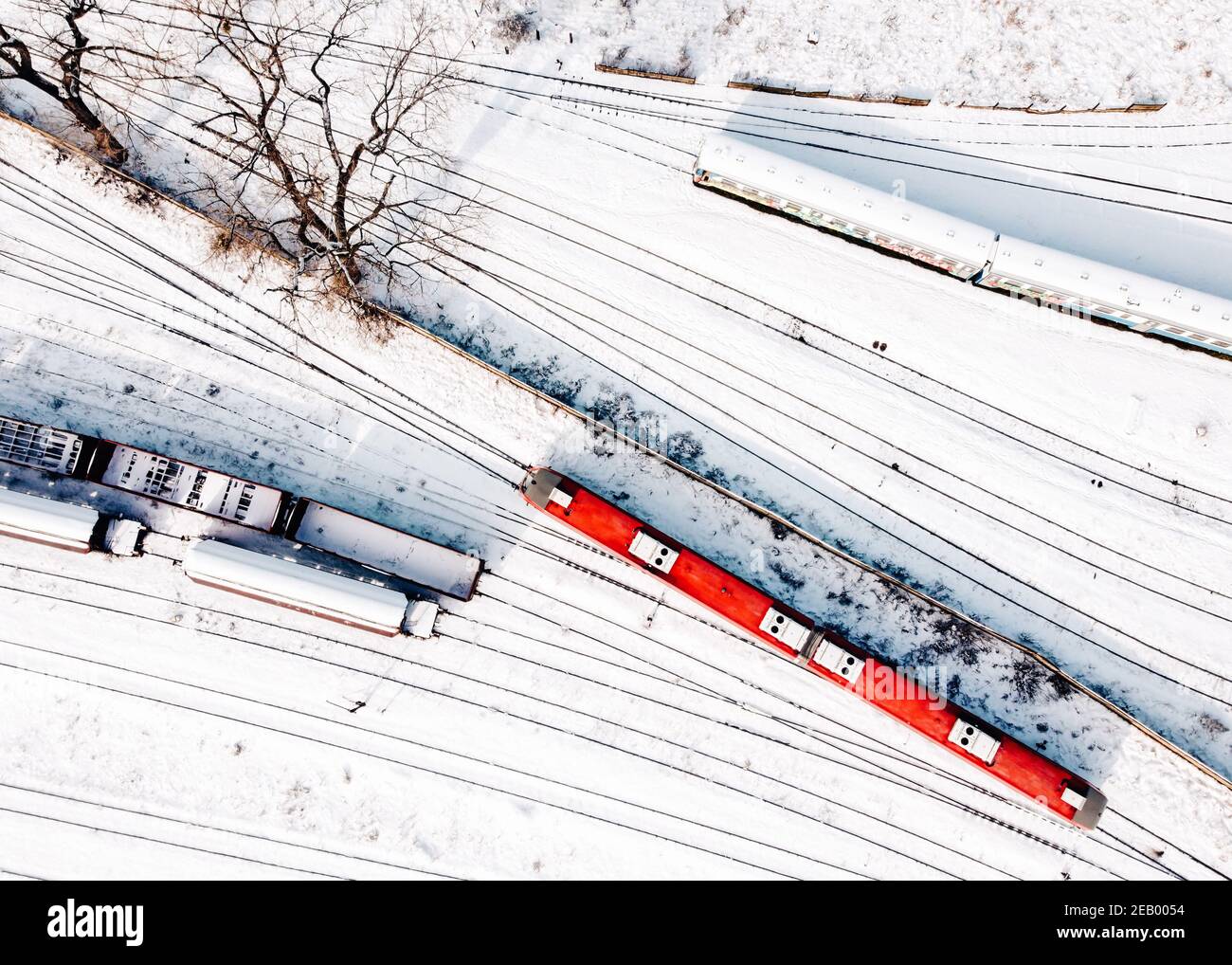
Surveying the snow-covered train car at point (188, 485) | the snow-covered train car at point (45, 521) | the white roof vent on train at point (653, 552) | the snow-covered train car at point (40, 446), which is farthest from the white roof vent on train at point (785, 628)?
the snow-covered train car at point (40, 446)

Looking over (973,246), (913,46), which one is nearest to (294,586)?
(973,246)

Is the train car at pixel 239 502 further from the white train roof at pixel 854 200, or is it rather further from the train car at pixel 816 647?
the white train roof at pixel 854 200

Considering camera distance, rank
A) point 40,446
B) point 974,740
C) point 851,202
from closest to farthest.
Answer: point 40,446, point 974,740, point 851,202

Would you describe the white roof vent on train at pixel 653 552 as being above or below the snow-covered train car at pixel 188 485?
above

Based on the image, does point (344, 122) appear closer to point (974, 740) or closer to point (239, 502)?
point (239, 502)
